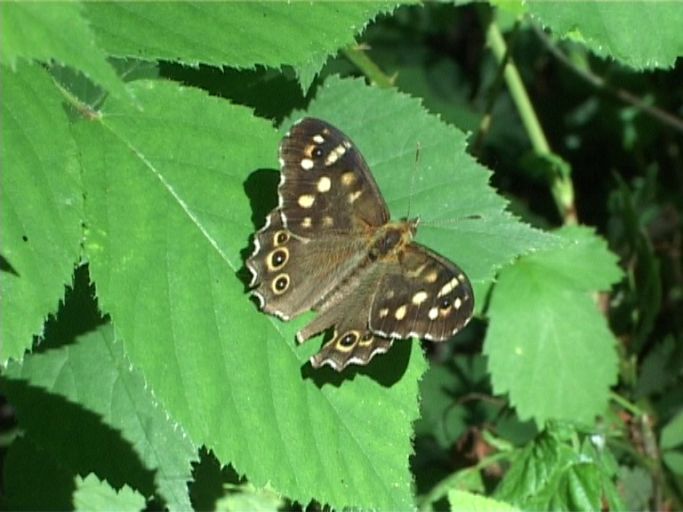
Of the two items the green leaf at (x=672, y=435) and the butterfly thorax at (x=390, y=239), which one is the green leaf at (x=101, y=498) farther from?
the green leaf at (x=672, y=435)

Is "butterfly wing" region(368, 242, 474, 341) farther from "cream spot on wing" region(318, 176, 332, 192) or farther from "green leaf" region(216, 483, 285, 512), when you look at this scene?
"green leaf" region(216, 483, 285, 512)

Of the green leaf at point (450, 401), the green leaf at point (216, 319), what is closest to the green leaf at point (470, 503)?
the green leaf at point (216, 319)

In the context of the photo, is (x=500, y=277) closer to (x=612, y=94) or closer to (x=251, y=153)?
(x=251, y=153)

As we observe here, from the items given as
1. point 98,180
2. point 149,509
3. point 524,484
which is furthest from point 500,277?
point 98,180

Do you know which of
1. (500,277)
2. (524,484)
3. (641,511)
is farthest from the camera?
(641,511)

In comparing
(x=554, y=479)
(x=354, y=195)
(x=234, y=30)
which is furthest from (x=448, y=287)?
(x=554, y=479)

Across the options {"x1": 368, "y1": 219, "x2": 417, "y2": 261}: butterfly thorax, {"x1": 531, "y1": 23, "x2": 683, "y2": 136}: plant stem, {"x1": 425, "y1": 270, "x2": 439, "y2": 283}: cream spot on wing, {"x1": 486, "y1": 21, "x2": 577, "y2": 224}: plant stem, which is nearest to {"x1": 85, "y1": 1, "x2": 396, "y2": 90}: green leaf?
{"x1": 368, "y1": 219, "x2": 417, "y2": 261}: butterfly thorax
